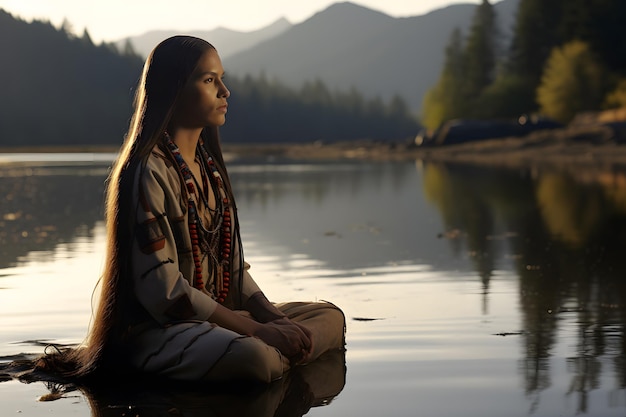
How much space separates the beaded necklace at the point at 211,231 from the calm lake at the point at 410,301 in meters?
0.59

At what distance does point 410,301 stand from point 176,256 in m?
3.21

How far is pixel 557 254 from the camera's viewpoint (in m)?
12.1

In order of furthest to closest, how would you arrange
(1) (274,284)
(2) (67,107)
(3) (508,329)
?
(2) (67,107), (1) (274,284), (3) (508,329)

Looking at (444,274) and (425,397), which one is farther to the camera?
(444,274)

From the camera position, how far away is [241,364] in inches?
213

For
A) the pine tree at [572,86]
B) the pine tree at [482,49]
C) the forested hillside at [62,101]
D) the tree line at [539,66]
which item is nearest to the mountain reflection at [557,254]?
the pine tree at [572,86]

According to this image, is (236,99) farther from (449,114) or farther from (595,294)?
(595,294)

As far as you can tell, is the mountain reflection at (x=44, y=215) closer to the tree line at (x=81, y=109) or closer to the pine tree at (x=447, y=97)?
the pine tree at (x=447, y=97)

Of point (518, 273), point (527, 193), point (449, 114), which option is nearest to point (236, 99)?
point (449, 114)

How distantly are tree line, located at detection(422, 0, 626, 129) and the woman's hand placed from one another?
65.2 metres

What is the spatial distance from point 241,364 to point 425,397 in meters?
0.80

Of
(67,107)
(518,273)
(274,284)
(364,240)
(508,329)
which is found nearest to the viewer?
(508,329)

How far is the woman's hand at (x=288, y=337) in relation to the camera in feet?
18.6

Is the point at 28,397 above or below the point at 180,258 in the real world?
below
